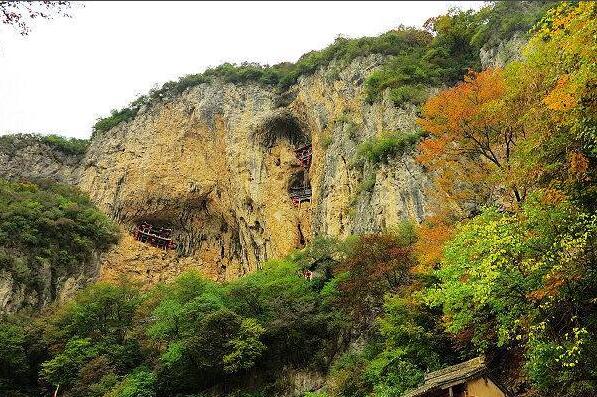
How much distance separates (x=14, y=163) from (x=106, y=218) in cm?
1161

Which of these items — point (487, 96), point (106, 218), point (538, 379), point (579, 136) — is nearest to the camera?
point (579, 136)

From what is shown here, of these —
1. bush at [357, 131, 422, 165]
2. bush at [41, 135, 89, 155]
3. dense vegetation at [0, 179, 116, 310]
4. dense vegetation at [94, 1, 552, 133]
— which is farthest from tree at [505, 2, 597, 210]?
bush at [41, 135, 89, 155]

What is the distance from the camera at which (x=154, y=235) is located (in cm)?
4091

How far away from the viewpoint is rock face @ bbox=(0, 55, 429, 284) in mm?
36188

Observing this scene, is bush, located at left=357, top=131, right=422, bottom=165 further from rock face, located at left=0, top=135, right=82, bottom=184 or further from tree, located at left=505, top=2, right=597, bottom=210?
rock face, located at left=0, top=135, right=82, bottom=184

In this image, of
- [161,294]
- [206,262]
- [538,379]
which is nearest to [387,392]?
[538,379]

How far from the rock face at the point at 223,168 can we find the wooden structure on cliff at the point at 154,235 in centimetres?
51

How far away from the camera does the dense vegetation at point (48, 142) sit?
146ft

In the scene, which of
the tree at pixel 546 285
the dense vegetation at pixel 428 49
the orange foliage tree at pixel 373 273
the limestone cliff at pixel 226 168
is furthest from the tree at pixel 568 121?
the limestone cliff at pixel 226 168

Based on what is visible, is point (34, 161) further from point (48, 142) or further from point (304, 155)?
point (304, 155)

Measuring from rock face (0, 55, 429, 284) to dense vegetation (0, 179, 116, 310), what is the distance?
2250mm

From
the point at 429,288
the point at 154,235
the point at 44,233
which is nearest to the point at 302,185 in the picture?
the point at 154,235

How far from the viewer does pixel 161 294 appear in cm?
2672

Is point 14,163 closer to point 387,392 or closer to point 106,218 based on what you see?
point 106,218
